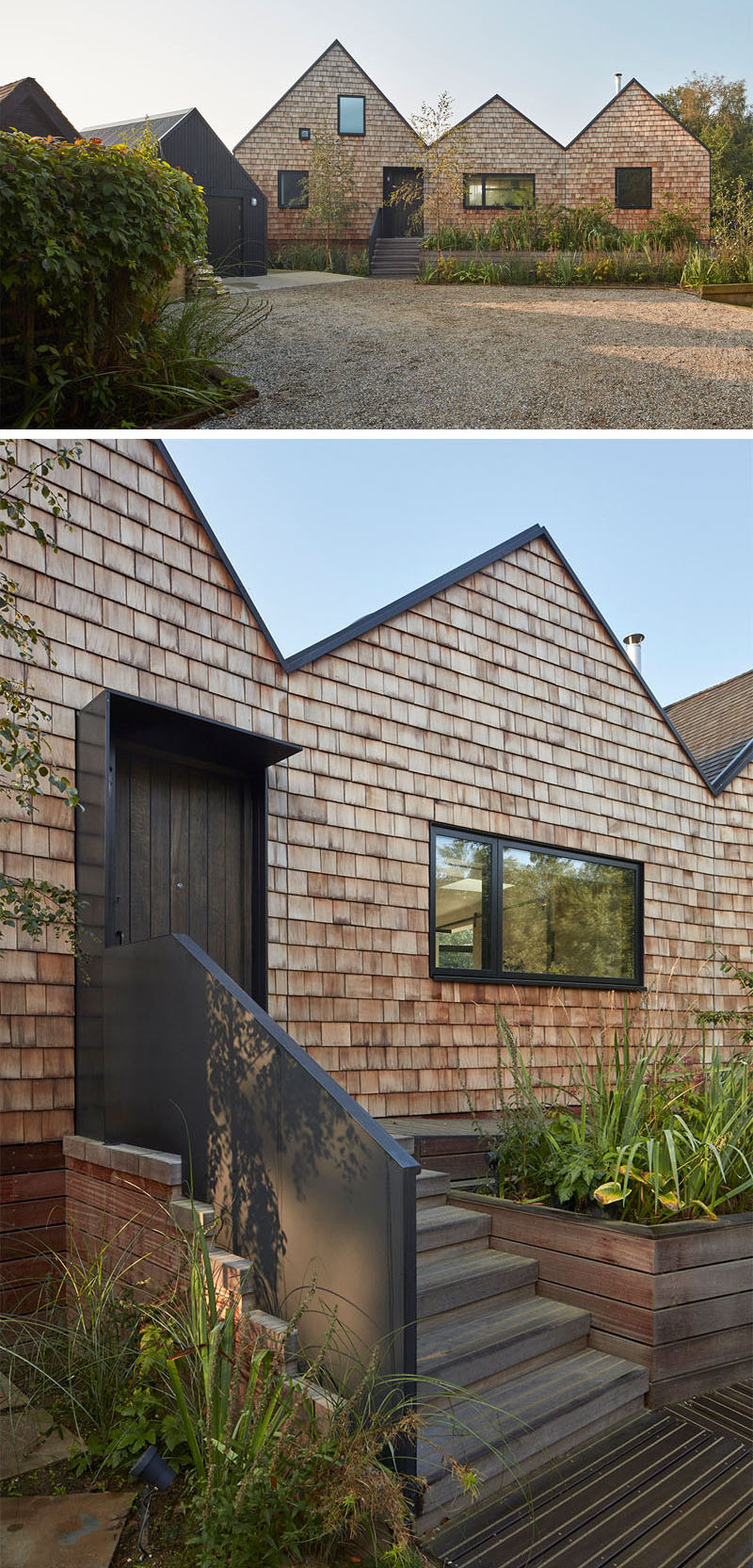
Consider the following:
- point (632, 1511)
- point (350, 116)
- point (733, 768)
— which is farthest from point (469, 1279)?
point (350, 116)

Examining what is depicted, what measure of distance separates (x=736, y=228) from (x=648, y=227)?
4.70 ft

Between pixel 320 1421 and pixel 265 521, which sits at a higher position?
pixel 265 521

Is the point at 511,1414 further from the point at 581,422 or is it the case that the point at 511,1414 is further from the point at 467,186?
the point at 467,186

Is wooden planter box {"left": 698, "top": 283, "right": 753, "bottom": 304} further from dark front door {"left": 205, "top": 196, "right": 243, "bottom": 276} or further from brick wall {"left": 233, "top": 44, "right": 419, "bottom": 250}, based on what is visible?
dark front door {"left": 205, "top": 196, "right": 243, "bottom": 276}

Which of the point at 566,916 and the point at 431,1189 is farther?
the point at 566,916

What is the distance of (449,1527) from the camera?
7.94ft

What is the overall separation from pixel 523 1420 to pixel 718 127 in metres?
16.3

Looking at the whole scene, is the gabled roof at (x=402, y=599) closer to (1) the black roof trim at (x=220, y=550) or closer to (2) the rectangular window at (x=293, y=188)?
(1) the black roof trim at (x=220, y=550)

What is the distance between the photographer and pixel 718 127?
13.2 metres

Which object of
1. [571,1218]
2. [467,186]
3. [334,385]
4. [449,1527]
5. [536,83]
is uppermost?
[467,186]

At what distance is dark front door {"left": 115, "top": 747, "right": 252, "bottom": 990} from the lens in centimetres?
440

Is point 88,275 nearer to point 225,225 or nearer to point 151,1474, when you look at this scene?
point 151,1474

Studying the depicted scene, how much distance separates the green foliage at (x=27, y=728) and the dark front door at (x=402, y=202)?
13.9 meters

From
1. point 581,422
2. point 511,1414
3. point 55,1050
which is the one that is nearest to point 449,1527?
point 511,1414
